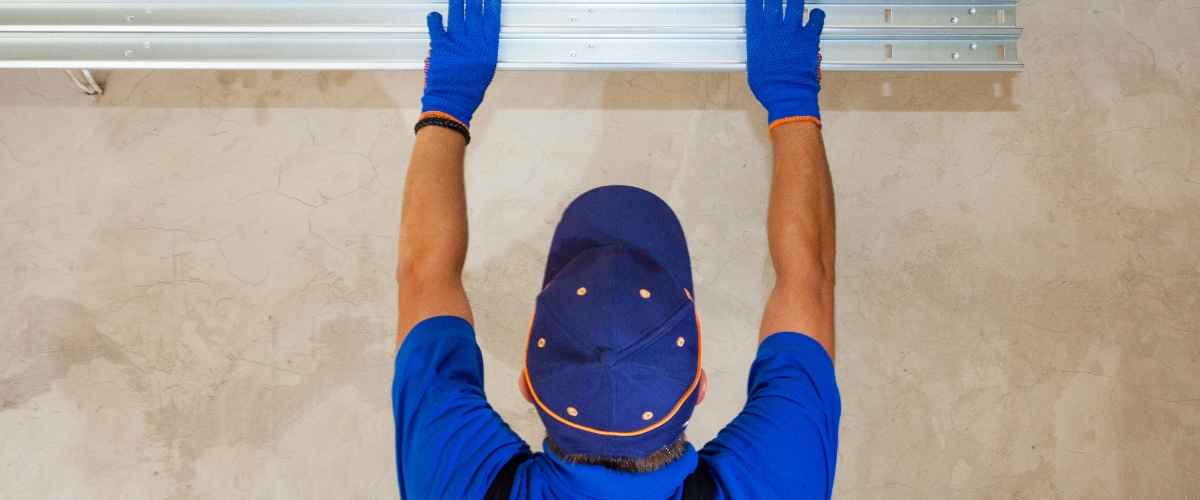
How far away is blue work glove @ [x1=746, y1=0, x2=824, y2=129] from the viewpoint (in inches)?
55.2

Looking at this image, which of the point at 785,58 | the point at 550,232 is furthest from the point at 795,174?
the point at 550,232

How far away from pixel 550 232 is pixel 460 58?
797 millimetres

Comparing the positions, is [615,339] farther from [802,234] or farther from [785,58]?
[785,58]

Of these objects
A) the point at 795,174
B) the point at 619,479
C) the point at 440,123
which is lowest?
the point at 619,479

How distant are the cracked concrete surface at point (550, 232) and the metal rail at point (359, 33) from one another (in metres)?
0.66

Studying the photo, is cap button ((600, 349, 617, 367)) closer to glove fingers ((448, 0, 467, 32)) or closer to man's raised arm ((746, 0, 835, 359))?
man's raised arm ((746, 0, 835, 359))

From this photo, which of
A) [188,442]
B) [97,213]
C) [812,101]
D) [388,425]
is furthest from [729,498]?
[97,213]

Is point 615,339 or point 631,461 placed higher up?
point 615,339

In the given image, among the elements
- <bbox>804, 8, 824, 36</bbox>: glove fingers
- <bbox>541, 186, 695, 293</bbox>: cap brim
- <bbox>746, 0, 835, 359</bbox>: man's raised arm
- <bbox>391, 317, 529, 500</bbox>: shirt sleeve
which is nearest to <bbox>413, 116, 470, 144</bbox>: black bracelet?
<bbox>541, 186, 695, 293</bbox>: cap brim

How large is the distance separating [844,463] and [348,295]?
1.62m

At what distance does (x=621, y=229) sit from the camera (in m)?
1.24

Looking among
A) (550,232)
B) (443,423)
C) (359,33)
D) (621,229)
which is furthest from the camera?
(550,232)

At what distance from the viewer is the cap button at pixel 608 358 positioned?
1.00m

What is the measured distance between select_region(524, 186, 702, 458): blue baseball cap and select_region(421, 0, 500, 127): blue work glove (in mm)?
488
